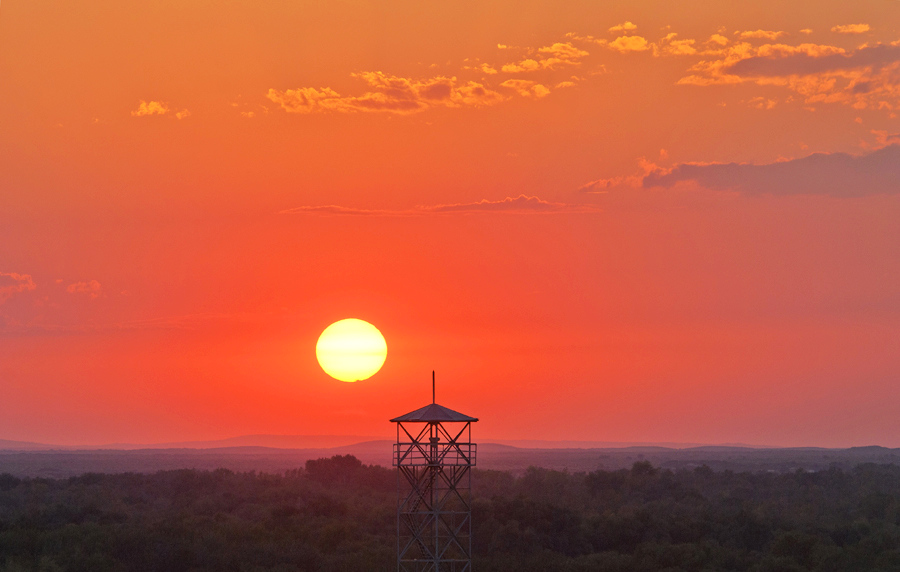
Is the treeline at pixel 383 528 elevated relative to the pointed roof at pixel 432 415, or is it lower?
lower

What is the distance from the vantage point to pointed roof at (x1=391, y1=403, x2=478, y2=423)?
54.8m

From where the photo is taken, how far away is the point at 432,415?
180 ft

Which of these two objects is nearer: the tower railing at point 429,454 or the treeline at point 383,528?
the tower railing at point 429,454

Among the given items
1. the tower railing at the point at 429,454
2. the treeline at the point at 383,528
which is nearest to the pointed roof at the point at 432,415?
the tower railing at the point at 429,454

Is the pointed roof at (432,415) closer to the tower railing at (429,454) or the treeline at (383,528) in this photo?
the tower railing at (429,454)

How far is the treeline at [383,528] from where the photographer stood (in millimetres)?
72188

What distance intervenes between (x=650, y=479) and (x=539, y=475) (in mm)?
14779

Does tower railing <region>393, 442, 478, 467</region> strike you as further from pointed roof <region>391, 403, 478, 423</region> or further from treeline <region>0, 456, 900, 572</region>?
treeline <region>0, 456, 900, 572</region>

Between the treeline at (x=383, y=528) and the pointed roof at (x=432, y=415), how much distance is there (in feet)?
57.4

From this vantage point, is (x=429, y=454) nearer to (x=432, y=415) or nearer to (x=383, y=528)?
(x=432, y=415)

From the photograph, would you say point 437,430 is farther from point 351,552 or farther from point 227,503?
point 227,503

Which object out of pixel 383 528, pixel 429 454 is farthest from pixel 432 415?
pixel 383 528

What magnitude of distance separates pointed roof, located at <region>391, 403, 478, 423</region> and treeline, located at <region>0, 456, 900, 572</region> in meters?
17.5

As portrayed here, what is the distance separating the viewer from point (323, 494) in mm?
111625
